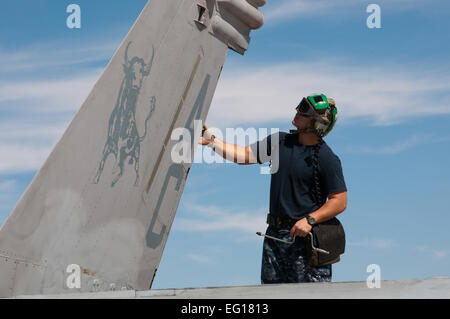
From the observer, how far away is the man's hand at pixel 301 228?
541 cm

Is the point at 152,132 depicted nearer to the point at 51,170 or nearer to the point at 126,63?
the point at 126,63

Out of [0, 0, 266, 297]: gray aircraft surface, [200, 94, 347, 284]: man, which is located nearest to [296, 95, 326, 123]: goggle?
[200, 94, 347, 284]: man

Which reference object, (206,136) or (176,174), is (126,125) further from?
(206,136)

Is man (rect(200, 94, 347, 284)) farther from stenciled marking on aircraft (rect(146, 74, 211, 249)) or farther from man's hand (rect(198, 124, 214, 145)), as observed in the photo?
stenciled marking on aircraft (rect(146, 74, 211, 249))

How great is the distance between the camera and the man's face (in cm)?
582

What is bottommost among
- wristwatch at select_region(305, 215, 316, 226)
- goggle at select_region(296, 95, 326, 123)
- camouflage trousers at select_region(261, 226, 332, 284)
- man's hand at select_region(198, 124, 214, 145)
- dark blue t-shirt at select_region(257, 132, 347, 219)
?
camouflage trousers at select_region(261, 226, 332, 284)

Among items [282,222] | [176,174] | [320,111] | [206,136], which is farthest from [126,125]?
[320,111]

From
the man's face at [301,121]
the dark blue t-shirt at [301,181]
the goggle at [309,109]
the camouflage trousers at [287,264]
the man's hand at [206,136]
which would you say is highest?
the goggle at [309,109]

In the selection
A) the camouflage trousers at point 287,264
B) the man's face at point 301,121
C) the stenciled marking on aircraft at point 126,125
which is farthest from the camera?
the man's face at point 301,121

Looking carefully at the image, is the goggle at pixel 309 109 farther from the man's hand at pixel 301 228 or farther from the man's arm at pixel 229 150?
the man's hand at pixel 301 228

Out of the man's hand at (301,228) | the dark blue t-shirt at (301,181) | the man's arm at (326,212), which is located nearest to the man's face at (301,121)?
the dark blue t-shirt at (301,181)

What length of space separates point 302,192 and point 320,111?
85cm
